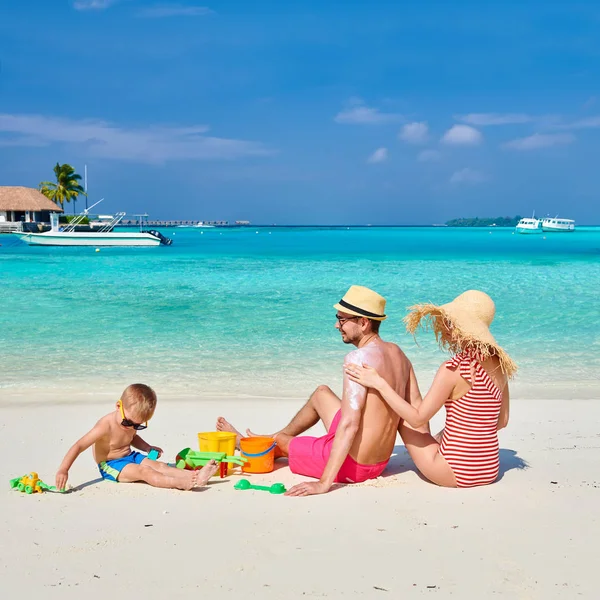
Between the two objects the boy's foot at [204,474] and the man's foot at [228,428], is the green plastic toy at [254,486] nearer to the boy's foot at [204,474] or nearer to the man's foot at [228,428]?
the boy's foot at [204,474]

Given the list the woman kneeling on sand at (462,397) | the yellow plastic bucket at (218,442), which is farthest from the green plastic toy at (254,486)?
the woman kneeling on sand at (462,397)

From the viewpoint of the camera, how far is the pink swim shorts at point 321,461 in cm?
441

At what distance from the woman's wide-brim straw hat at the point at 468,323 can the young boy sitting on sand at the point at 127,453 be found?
1651 millimetres

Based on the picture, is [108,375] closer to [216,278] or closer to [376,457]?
[376,457]

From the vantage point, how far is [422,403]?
4133mm

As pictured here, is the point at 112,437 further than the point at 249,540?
Yes

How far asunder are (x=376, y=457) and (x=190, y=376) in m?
4.81

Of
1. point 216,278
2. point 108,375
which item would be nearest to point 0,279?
point 216,278

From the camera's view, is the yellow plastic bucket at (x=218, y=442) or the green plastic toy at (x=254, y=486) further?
the yellow plastic bucket at (x=218, y=442)

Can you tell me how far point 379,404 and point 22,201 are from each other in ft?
232

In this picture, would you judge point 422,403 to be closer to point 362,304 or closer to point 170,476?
point 362,304

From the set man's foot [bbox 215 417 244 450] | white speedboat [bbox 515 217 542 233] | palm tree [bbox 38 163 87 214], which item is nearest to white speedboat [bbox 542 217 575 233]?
white speedboat [bbox 515 217 542 233]

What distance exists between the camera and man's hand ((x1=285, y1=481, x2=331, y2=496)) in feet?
13.7

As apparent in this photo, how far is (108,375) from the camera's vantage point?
8.94 meters
